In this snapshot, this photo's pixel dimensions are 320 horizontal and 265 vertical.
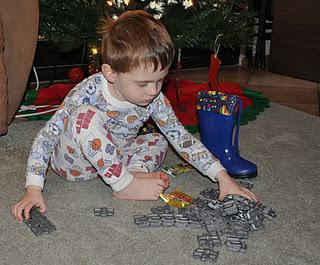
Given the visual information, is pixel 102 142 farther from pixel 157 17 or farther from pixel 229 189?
pixel 157 17

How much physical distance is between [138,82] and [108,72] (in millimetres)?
91

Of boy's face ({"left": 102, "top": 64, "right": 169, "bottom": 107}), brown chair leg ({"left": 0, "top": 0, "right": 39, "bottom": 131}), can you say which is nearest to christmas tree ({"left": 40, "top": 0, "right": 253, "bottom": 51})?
brown chair leg ({"left": 0, "top": 0, "right": 39, "bottom": 131})

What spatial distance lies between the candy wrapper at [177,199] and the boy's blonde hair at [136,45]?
1.08 feet

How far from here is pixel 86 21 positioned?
5.53 feet

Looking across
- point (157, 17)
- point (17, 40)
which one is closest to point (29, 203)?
point (17, 40)

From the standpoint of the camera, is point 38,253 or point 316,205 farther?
point 316,205

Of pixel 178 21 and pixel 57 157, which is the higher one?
pixel 178 21

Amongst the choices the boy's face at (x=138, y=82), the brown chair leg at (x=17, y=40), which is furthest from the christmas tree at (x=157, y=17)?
the boy's face at (x=138, y=82)

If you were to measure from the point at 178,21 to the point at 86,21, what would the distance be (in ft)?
1.07

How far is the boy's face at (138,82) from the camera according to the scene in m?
1.10

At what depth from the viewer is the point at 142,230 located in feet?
3.49

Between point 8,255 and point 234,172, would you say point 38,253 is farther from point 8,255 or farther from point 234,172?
point 234,172

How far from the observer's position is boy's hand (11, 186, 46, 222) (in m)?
1.08

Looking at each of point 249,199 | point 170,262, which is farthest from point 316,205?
point 170,262
